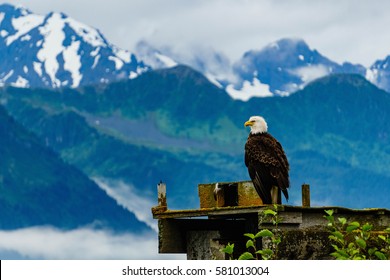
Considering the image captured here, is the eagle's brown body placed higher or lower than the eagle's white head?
lower

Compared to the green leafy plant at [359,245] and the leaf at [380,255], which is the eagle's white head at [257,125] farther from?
the leaf at [380,255]

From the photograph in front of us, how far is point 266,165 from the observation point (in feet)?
93.7

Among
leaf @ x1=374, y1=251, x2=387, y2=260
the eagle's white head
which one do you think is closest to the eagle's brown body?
the eagle's white head

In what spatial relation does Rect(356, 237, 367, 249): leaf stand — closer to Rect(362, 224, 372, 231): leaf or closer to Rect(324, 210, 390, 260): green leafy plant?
Rect(324, 210, 390, 260): green leafy plant

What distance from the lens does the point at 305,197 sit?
23.4 meters

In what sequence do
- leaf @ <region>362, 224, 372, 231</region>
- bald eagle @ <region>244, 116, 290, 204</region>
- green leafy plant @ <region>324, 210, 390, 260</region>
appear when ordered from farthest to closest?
bald eagle @ <region>244, 116, 290, 204</region>, leaf @ <region>362, 224, 372, 231</region>, green leafy plant @ <region>324, 210, 390, 260</region>

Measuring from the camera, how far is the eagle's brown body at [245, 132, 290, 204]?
90.0 feet

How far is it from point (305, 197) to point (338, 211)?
3.04 feet

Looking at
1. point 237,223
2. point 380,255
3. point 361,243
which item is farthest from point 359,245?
point 237,223

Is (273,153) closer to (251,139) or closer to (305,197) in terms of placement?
(251,139)

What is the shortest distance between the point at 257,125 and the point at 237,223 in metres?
4.39

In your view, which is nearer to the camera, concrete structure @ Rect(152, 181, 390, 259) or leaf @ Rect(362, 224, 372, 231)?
leaf @ Rect(362, 224, 372, 231)

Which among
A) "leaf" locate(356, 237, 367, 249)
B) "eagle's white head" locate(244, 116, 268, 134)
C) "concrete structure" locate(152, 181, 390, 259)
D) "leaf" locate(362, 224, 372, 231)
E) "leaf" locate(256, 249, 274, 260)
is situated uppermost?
"eagle's white head" locate(244, 116, 268, 134)
